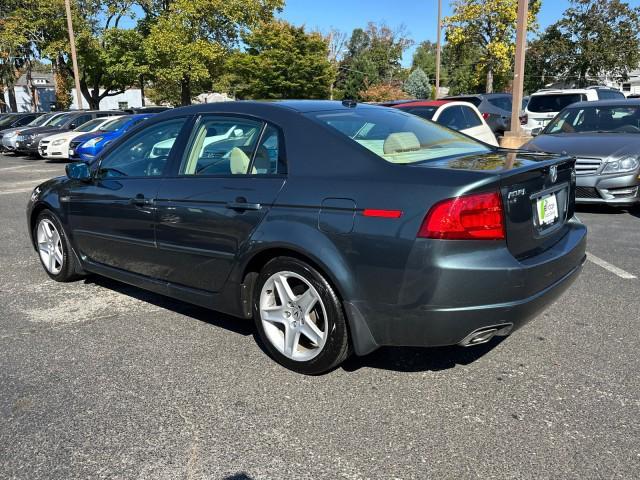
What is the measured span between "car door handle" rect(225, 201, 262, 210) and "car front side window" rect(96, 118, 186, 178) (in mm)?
859

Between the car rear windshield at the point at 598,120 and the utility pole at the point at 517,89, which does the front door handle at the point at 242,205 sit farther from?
the utility pole at the point at 517,89

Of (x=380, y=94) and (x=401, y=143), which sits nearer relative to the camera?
(x=401, y=143)

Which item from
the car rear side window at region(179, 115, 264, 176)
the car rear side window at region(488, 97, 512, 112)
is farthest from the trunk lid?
the car rear side window at region(488, 97, 512, 112)

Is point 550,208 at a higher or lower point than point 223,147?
lower

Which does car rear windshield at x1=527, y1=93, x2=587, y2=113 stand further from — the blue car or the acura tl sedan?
the acura tl sedan

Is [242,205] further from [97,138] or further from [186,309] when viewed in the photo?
[97,138]

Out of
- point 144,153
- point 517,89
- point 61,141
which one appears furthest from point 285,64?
point 144,153

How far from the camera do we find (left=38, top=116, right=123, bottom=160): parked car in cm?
1802

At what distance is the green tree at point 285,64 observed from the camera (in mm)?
44344

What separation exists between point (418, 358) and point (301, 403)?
35.2 inches

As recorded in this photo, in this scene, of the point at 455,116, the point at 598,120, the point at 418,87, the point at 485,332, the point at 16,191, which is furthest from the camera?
the point at 418,87

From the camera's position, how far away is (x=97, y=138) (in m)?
16.5

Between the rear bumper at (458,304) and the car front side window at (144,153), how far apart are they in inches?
76.3

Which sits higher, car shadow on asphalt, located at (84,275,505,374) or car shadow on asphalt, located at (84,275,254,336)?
car shadow on asphalt, located at (84,275,254,336)
